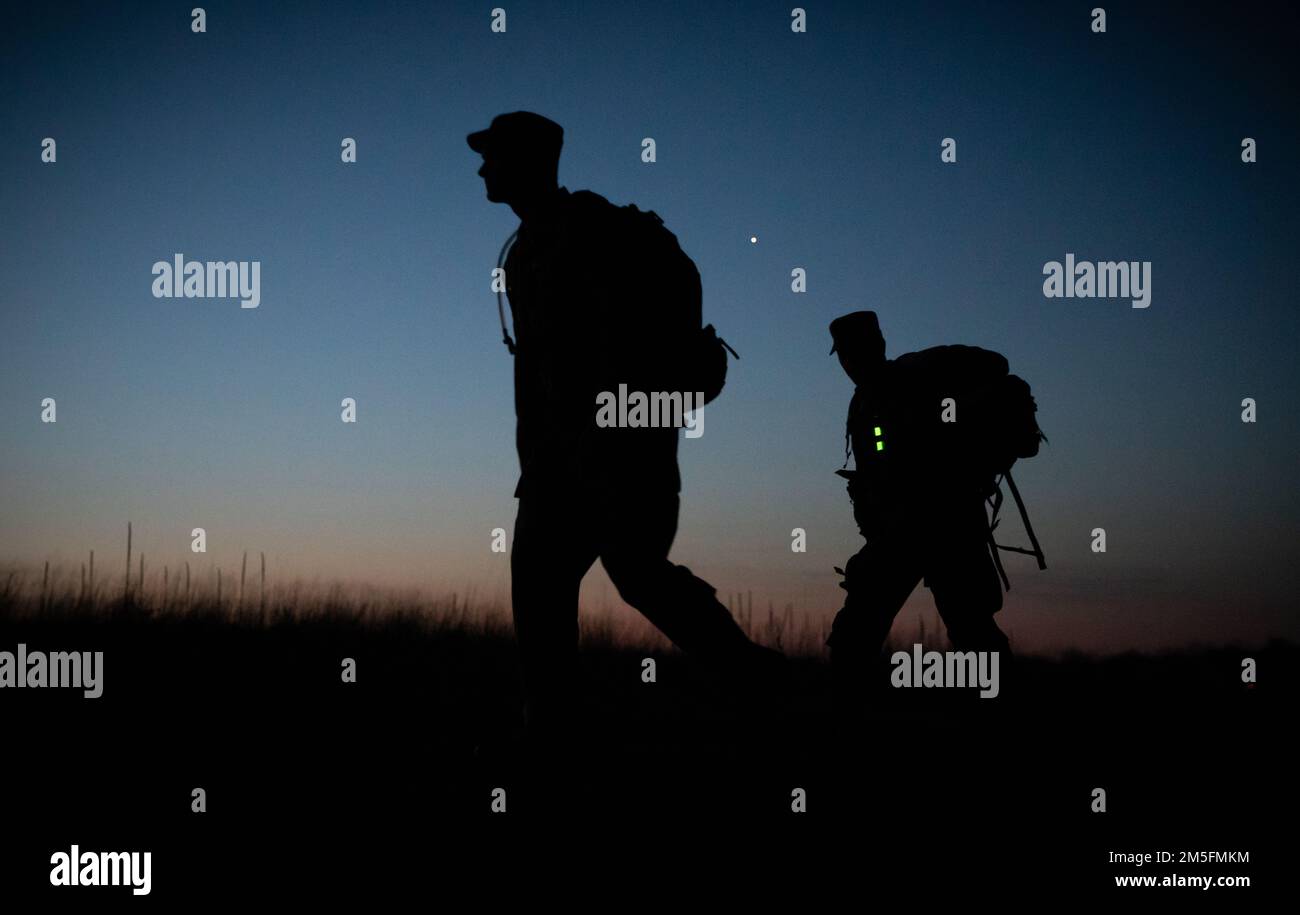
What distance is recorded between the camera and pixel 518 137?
4.98 meters

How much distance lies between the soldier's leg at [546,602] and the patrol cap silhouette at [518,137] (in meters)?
1.39

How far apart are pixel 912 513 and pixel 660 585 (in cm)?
283

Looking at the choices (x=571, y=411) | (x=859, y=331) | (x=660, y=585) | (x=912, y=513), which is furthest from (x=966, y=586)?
(x=571, y=411)

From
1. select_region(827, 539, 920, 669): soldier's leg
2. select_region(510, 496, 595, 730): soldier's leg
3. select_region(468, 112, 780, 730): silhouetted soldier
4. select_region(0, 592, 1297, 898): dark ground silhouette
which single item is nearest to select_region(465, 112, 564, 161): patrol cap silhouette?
select_region(468, 112, 780, 730): silhouetted soldier

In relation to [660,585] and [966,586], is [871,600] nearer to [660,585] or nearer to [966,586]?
[966,586]

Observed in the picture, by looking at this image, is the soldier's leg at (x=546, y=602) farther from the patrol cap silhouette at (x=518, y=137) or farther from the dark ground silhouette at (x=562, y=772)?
the patrol cap silhouette at (x=518, y=137)

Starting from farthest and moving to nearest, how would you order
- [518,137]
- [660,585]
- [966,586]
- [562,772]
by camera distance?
[966,586] < [518,137] < [562,772] < [660,585]

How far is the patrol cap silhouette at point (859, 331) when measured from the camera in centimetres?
738

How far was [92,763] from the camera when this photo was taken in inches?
212

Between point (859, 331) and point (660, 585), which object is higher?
point (859, 331)

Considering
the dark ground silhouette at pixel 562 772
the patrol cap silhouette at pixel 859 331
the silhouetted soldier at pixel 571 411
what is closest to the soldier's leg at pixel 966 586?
the dark ground silhouette at pixel 562 772
